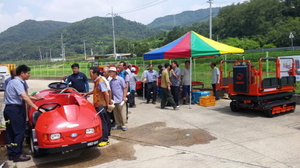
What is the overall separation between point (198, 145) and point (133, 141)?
1542 mm

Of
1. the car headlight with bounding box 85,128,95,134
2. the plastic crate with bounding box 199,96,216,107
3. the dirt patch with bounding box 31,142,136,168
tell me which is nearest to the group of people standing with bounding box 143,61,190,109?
the plastic crate with bounding box 199,96,216,107

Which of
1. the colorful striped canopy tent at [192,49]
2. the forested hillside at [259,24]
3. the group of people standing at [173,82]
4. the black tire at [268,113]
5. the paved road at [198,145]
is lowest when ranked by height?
the paved road at [198,145]

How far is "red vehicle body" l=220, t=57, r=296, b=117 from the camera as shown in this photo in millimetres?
8109

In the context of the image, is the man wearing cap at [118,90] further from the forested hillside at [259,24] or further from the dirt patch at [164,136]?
the forested hillside at [259,24]

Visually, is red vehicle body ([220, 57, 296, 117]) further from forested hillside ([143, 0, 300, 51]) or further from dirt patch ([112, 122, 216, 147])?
forested hillside ([143, 0, 300, 51])

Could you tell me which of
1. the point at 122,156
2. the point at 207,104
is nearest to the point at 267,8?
the point at 207,104

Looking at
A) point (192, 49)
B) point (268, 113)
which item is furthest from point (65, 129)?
point (192, 49)

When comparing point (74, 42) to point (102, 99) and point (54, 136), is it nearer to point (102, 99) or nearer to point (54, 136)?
point (102, 99)

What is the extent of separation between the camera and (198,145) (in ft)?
19.3

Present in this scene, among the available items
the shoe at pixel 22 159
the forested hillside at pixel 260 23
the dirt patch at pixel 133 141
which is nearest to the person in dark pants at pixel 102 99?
the dirt patch at pixel 133 141

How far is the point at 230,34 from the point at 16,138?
75306 millimetres

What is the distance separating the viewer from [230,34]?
244ft

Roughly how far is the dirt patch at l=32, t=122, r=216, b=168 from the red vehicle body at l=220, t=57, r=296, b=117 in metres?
2.37

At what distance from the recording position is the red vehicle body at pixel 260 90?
8.11 m
